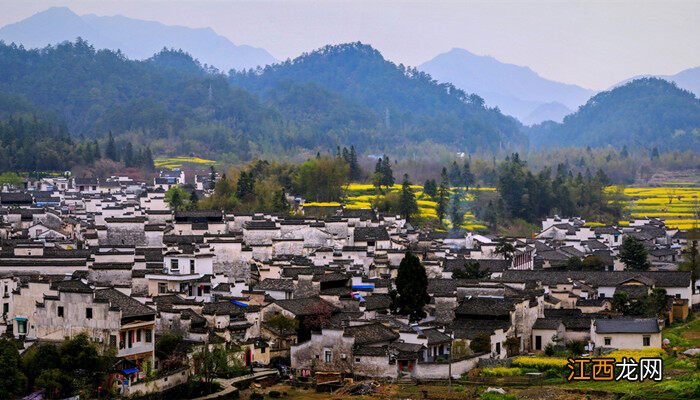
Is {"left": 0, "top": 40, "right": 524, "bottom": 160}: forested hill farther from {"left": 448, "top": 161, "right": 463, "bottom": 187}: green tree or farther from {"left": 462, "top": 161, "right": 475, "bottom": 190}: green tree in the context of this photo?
{"left": 462, "top": 161, "right": 475, "bottom": 190}: green tree

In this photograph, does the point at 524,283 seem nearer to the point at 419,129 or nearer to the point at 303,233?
the point at 303,233

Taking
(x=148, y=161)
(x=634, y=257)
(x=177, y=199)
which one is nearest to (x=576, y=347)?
(x=634, y=257)

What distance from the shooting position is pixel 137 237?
4000 centimetres

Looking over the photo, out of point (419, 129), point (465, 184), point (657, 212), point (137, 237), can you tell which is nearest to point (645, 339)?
point (137, 237)

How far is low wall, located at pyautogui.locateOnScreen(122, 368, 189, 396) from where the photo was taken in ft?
78.7

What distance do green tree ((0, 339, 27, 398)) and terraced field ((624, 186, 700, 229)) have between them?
47689mm

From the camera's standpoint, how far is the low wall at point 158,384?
2400cm

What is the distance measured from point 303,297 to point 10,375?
1167 cm

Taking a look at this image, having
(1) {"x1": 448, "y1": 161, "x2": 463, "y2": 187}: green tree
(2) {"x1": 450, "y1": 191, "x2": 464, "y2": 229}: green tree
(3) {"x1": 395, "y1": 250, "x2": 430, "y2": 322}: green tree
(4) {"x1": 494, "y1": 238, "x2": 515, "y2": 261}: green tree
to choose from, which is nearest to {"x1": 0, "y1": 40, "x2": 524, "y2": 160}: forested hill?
(1) {"x1": 448, "y1": 161, "x2": 463, "y2": 187}: green tree

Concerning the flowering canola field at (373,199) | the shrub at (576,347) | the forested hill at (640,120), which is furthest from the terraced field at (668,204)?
the forested hill at (640,120)

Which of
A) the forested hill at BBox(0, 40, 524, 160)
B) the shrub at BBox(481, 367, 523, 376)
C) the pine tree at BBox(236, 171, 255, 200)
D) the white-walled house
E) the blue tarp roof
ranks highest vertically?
the forested hill at BBox(0, 40, 524, 160)

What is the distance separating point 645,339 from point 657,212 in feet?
150

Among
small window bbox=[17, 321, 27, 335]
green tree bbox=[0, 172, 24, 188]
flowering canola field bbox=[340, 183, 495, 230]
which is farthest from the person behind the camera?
green tree bbox=[0, 172, 24, 188]

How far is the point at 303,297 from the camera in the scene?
32.6 m
